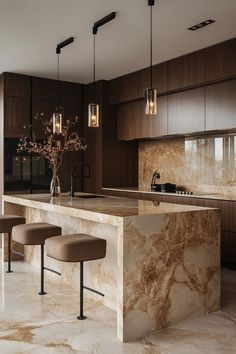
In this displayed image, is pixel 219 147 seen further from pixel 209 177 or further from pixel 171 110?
pixel 171 110

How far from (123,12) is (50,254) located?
7.91 ft

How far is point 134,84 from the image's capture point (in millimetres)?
6223

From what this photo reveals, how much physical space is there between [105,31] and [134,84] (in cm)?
190

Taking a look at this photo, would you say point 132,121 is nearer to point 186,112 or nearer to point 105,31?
point 186,112

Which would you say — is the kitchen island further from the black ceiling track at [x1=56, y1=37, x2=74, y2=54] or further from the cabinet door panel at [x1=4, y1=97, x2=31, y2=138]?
the cabinet door panel at [x1=4, y1=97, x2=31, y2=138]

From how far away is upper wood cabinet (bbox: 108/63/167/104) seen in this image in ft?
18.6

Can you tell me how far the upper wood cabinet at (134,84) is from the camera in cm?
567

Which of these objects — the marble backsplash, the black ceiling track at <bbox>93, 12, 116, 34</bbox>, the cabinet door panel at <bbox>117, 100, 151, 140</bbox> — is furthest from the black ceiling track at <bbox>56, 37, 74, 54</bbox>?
the marble backsplash

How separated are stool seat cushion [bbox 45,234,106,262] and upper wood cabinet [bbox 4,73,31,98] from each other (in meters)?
3.90

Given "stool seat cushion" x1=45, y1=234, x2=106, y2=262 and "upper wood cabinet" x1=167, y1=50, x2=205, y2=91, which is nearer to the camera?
"stool seat cushion" x1=45, y1=234, x2=106, y2=262

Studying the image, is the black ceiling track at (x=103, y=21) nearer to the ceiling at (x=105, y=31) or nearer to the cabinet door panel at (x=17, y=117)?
the ceiling at (x=105, y=31)

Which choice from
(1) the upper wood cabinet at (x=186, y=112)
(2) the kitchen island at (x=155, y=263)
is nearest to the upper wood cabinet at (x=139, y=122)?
(1) the upper wood cabinet at (x=186, y=112)

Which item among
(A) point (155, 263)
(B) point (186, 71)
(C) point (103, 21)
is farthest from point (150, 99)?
(B) point (186, 71)

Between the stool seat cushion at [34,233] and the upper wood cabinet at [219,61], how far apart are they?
8.72ft
